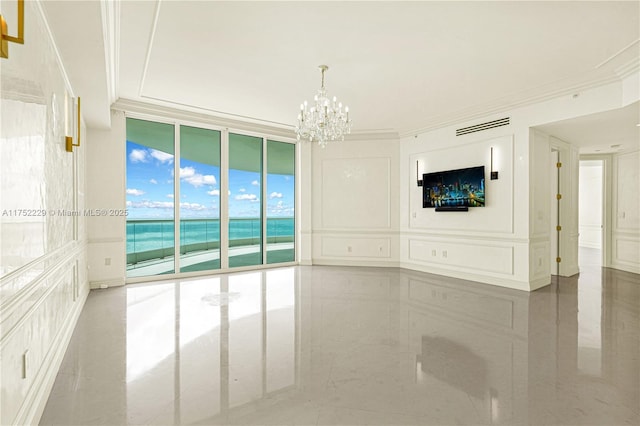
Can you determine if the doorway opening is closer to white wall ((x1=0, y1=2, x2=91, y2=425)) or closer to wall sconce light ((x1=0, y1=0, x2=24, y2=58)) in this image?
white wall ((x1=0, y1=2, x2=91, y2=425))

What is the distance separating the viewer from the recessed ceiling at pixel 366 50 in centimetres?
329

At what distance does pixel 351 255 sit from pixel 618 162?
6472 millimetres

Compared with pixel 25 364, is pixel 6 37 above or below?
above

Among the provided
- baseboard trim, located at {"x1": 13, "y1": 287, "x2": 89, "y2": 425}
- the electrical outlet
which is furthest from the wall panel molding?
the electrical outlet

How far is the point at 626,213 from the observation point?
24.5ft

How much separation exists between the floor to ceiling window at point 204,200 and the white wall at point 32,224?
3011mm

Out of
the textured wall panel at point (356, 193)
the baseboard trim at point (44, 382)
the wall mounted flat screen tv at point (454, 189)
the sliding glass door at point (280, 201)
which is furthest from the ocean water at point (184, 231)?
the wall mounted flat screen tv at point (454, 189)

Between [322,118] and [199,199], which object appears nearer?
[322,118]

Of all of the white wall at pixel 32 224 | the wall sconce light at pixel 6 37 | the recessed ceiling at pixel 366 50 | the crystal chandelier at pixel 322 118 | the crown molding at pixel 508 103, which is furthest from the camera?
the crown molding at pixel 508 103

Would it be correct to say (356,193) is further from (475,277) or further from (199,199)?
(199,199)

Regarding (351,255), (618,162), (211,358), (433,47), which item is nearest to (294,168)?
(351,255)

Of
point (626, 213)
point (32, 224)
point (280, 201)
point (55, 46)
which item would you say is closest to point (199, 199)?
point (280, 201)

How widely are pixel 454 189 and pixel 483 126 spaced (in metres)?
1.30

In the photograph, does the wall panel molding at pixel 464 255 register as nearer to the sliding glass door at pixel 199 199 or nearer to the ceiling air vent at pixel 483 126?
the ceiling air vent at pixel 483 126
